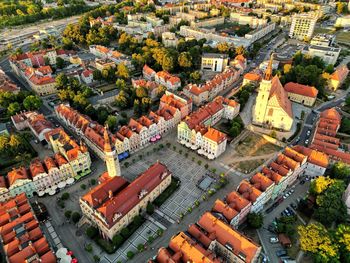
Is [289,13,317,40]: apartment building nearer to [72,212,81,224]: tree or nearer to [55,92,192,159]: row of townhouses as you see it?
[55,92,192,159]: row of townhouses

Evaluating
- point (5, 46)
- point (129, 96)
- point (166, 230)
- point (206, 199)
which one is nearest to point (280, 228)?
point (206, 199)

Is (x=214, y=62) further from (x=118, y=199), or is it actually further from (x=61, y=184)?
(x=118, y=199)

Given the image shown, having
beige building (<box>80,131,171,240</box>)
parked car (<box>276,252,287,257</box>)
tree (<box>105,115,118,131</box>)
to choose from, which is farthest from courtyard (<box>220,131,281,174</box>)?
tree (<box>105,115,118,131</box>)

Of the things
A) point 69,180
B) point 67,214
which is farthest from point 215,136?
point 67,214

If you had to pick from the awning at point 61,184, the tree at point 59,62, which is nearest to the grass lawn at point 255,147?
the awning at point 61,184

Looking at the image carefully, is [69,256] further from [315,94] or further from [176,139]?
[315,94]

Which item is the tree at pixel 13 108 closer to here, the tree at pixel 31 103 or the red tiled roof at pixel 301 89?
the tree at pixel 31 103
